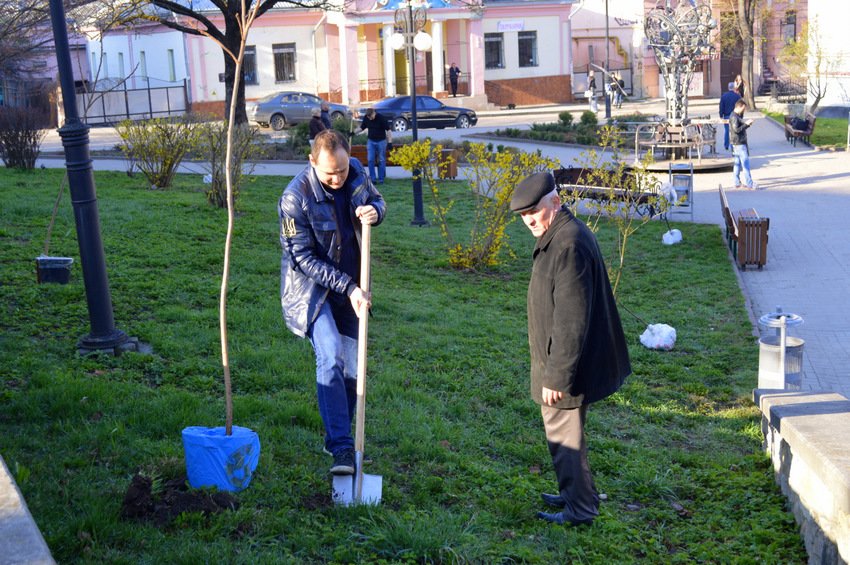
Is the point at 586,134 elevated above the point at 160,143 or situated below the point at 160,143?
below

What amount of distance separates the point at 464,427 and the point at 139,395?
1.97 meters

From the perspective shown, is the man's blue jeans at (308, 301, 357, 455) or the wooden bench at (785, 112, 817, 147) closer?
the man's blue jeans at (308, 301, 357, 455)

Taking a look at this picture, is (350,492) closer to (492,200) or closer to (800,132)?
(492,200)

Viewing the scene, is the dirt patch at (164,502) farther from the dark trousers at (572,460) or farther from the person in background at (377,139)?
the person in background at (377,139)

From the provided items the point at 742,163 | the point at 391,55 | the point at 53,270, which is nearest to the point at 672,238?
the point at 742,163

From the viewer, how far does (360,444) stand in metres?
4.41

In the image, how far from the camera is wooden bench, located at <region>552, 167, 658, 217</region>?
10106mm

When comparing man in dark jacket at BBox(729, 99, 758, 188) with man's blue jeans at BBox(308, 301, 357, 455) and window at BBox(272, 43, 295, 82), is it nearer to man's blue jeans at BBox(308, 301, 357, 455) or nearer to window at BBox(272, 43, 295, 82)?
man's blue jeans at BBox(308, 301, 357, 455)

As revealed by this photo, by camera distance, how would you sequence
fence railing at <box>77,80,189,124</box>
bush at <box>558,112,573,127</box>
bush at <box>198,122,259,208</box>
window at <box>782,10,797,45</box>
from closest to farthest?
1. bush at <box>198,122,259,208</box>
2. bush at <box>558,112,573,127</box>
3. fence railing at <box>77,80,189,124</box>
4. window at <box>782,10,797,45</box>

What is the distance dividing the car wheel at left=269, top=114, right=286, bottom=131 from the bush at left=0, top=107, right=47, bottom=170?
17750mm

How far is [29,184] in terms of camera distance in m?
15.4

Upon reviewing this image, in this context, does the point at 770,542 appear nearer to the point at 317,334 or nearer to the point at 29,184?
the point at 317,334

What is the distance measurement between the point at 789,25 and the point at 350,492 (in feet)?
167

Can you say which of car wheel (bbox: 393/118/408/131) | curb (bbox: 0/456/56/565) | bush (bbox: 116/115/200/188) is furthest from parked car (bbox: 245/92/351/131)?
curb (bbox: 0/456/56/565)
